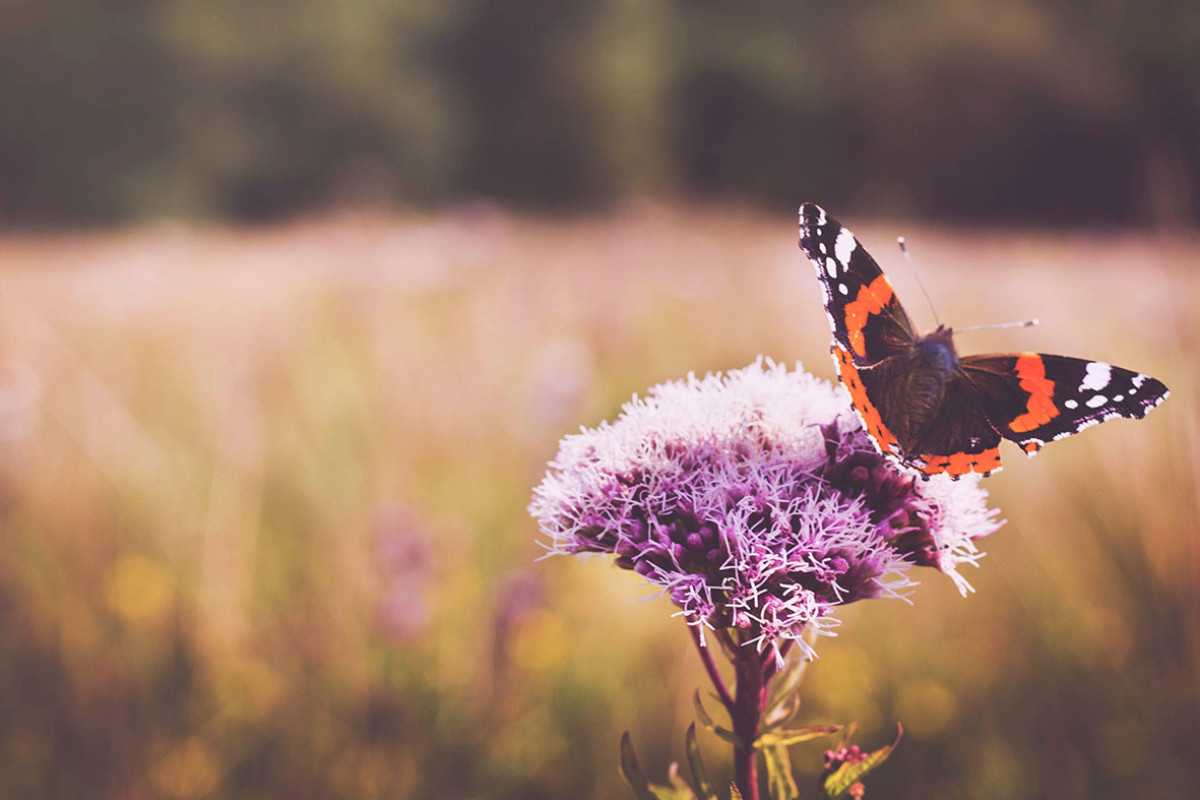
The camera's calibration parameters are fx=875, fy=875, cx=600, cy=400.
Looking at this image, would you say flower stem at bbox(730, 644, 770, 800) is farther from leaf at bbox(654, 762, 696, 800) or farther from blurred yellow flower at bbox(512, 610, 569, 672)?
blurred yellow flower at bbox(512, 610, 569, 672)

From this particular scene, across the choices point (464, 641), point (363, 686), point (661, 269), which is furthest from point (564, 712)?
point (661, 269)

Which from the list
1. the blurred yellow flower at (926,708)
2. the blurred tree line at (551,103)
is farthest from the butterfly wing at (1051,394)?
the blurred tree line at (551,103)

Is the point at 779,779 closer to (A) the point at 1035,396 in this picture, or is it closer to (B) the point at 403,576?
(A) the point at 1035,396

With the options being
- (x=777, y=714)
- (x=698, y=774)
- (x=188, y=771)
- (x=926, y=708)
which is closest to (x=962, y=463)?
(x=777, y=714)

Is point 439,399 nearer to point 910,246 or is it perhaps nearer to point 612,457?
point 612,457

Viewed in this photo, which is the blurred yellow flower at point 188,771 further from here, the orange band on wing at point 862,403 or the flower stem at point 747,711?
the orange band on wing at point 862,403
